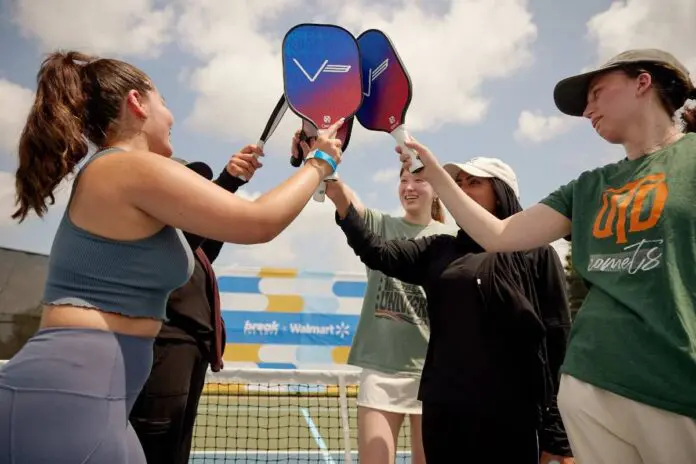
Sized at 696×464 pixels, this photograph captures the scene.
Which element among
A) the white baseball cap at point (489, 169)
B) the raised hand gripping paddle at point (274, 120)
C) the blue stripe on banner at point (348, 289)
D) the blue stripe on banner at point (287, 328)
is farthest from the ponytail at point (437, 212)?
the blue stripe on banner at point (348, 289)

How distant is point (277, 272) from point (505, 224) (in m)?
9.42

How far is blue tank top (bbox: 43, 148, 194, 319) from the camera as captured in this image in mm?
1670

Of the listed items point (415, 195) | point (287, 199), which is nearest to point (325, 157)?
point (287, 199)

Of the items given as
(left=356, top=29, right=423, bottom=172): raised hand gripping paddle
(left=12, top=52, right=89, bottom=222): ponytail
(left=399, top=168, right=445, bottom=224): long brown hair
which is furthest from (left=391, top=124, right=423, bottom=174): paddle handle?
(left=399, top=168, right=445, bottom=224): long brown hair

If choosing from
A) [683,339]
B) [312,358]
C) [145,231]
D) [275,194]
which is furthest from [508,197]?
[312,358]

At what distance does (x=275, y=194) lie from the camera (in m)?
1.86

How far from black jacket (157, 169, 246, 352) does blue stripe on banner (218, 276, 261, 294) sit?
27.3 feet

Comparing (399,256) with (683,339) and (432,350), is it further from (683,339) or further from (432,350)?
(683,339)

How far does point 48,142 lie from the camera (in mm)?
1835

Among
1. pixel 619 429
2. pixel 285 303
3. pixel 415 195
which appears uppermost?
pixel 285 303

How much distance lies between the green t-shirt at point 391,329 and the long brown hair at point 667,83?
1930 mm

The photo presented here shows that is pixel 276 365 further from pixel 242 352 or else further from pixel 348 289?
pixel 348 289

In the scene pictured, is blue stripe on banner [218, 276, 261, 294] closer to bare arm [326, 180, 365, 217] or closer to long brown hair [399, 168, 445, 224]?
long brown hair [399, 168, 445, 224]

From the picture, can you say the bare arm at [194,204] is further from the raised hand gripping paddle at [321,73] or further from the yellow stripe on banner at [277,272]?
the yellow stripe on banner at [277,272]
